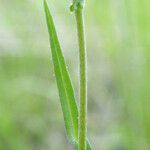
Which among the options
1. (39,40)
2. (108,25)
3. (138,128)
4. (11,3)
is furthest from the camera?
(11,3)

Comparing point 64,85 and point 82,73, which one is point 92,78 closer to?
point 64,85

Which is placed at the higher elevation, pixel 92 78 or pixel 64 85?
pixel 64 85

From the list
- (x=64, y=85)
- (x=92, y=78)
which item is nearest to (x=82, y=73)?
(x=64, y=85)

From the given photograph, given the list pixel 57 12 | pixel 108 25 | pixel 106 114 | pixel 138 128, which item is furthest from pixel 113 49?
pixel 57 12

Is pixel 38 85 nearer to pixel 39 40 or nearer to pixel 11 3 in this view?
pixel 39 40

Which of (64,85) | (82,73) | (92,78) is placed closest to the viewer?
(82,73)

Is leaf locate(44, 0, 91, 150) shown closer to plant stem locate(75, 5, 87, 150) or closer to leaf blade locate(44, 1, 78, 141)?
leaf blade locate(44, 1, 78, 141)

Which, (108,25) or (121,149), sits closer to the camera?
(121,149)
